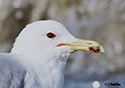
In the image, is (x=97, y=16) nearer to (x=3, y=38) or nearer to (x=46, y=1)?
(x=46, y=1)

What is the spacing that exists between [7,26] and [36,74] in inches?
304

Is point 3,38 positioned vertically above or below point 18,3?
below

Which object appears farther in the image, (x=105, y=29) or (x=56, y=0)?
(x=56, y=0)

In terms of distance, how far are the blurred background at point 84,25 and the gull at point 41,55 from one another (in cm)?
496

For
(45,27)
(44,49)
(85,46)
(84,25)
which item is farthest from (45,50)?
(84,25)

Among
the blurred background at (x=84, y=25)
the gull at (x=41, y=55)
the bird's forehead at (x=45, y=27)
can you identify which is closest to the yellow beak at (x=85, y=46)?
the gull at (x=41, y=55)

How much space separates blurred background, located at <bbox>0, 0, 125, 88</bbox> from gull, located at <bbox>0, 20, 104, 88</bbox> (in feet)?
16.3

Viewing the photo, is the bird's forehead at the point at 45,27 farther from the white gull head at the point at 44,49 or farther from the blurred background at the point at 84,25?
the blurred background at the point at 84,25

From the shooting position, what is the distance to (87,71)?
28.9 ft

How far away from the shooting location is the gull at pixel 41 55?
107 inches

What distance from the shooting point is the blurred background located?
8758 mm

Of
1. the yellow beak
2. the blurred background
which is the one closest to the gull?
the yellow beak

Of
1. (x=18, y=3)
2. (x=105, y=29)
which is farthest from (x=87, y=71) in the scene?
(x=18, y=3)

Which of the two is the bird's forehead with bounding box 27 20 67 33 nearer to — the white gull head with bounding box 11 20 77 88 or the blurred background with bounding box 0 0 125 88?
the white gull head with bounding box 11 20 77 88
